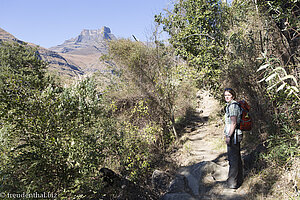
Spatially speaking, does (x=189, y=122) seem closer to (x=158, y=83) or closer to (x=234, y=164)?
(x=158, y=83)

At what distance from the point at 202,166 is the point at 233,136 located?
179 cm

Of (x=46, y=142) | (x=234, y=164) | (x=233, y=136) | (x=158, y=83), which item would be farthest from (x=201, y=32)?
(x=46, y=142)

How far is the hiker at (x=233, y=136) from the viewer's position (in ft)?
10.1

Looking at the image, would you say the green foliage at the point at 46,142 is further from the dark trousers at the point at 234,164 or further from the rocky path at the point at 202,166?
Answer: the dark trousers at the point at 234,164

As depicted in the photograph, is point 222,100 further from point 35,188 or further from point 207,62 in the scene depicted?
point 35,188

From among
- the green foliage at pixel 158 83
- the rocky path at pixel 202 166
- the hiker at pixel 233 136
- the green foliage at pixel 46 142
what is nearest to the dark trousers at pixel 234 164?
the hiker at pixel 233 136

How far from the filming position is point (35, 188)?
9.04ft

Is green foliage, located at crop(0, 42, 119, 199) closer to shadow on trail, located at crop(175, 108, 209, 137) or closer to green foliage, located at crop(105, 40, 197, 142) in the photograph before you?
green foliage, located at crop(105, 40, 197, 142)

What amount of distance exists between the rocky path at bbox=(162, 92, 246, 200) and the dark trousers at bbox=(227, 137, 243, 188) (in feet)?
0.54

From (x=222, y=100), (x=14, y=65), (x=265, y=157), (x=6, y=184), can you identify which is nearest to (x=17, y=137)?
Answer: (x=6, y=184)

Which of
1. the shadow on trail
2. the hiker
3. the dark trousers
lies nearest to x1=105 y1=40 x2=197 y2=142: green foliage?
the shadow on trail

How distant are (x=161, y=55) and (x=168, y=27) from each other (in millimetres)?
1402

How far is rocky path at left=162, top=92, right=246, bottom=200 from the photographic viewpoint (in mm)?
Result: 3736

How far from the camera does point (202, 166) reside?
455 centimetres
